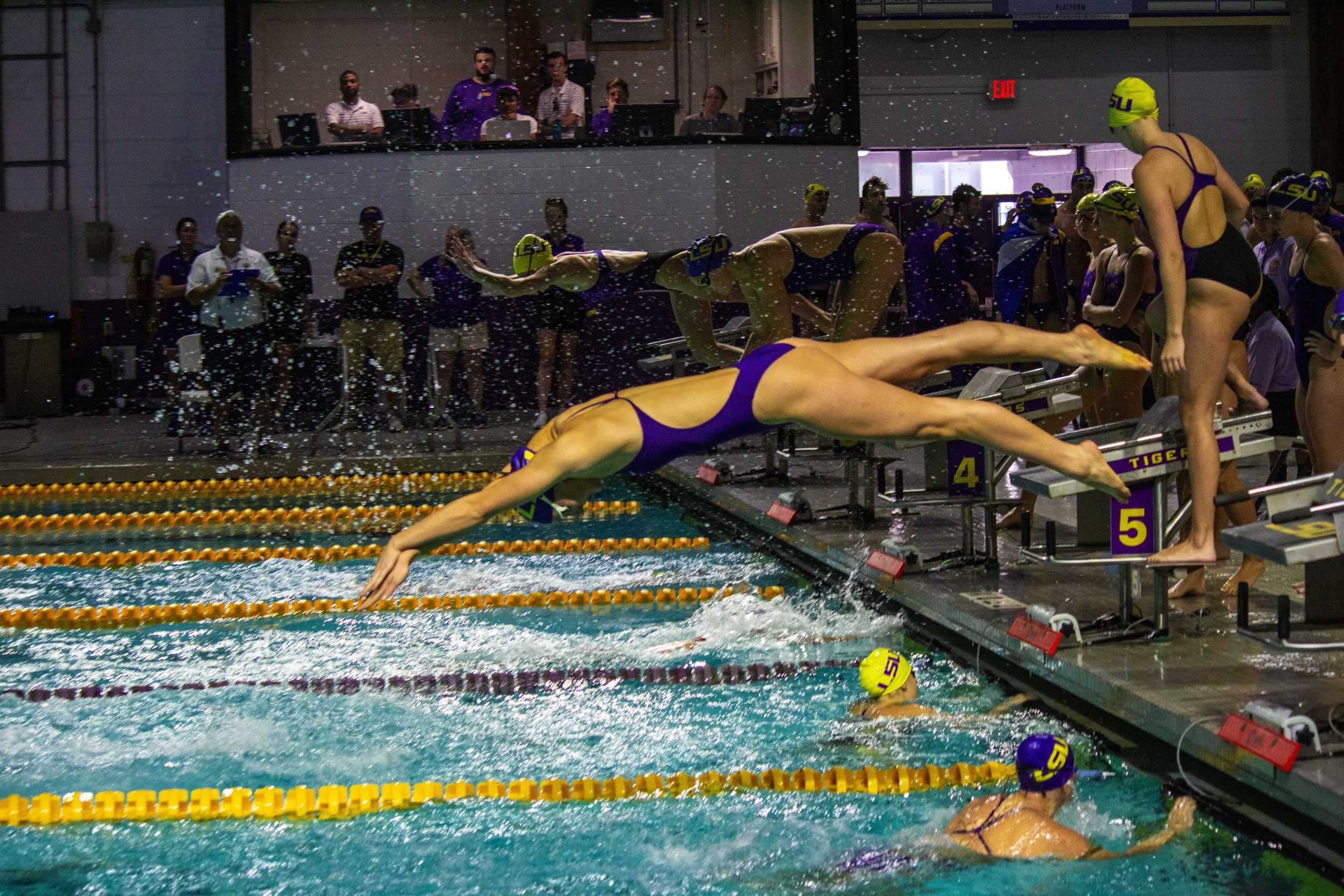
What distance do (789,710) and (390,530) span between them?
159 inches

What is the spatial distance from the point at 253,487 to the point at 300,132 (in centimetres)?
392

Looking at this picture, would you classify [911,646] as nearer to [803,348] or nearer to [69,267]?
[803,348]

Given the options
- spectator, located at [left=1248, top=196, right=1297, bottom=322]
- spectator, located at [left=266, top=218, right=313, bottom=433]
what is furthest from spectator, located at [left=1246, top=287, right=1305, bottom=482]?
spectator, located at [left=266, top=218, right=313, bottom=433]

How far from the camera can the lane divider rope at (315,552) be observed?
7520 mm

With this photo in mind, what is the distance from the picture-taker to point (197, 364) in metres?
10.3

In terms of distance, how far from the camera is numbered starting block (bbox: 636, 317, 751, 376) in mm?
8992

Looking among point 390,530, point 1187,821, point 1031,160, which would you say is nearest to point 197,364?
point 390,530

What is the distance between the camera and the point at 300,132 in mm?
11828

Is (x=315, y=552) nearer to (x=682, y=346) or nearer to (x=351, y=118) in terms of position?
(x=682, y=346)

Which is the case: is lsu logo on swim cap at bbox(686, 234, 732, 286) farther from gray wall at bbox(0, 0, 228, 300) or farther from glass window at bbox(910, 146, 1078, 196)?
glass window at bbox(910, 146, 1078, 196)

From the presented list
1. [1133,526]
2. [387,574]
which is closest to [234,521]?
[387,574]

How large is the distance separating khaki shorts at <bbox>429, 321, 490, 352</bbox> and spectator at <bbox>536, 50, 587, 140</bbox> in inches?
76.5

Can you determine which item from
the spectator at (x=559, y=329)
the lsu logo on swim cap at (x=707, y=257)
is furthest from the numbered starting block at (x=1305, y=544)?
the spectator at (x=559, y=329)

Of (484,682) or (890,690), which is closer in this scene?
(890,690)
